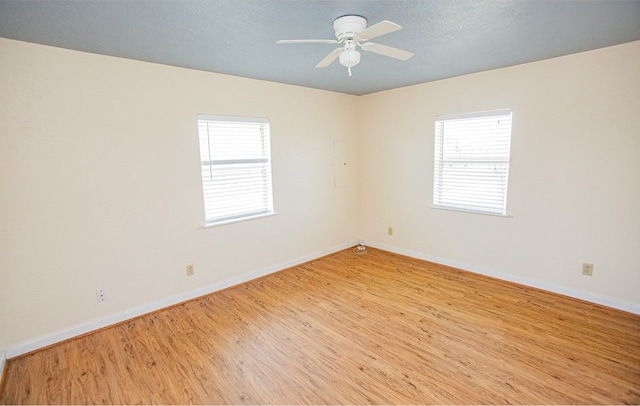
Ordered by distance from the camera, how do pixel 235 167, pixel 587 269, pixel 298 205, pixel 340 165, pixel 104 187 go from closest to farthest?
1. pixel 104 187
2. pixel 587 269
3. pixel 235 167
4. pixel 298 205
5. pixel 340 165

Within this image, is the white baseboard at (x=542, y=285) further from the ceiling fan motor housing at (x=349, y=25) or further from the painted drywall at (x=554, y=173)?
the ceiling fan motor housing at (x=349, y=25)

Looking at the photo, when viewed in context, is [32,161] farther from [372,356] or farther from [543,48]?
[543,48]

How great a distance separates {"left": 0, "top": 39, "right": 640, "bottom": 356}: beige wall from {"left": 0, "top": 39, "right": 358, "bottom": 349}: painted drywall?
10mm

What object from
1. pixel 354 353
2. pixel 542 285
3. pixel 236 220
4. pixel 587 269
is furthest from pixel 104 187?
pixel 587 269

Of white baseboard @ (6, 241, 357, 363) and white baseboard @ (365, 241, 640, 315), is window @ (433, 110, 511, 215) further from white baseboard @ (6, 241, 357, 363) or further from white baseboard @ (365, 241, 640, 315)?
Answer: white baseboard @ (6, 241, 357, 363)

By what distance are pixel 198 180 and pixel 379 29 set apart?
2.34 m

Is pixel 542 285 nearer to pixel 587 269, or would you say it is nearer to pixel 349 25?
pixel 587 269

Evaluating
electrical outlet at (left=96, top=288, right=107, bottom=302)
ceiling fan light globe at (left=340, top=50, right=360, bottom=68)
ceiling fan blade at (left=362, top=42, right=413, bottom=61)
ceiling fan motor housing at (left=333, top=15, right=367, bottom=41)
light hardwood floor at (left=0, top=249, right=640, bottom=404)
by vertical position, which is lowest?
light hardwood floor at (left=0, top=249, right=640, bottom=404)

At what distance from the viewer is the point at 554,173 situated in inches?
126

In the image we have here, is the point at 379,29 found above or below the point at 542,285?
above

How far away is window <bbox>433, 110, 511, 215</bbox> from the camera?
356 cm

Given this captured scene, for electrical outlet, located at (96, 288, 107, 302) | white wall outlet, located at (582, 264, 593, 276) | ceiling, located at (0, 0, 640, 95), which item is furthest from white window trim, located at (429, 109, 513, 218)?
electrical outlet, located at (96, 288, 107, 302)

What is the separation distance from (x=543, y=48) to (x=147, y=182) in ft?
12.5

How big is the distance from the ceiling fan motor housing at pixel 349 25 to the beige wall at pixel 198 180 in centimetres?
180
